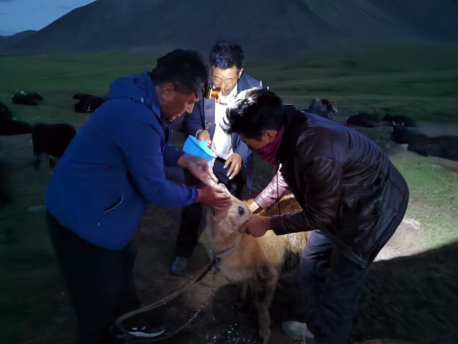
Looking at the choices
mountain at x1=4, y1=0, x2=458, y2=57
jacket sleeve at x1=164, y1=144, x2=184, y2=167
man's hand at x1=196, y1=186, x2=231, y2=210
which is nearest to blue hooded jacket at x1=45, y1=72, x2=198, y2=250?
man's hand at x1=196, y1=186, x2=231, y2=210

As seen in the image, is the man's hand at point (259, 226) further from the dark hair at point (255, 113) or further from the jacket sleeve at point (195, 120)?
the jacket sleeve at point (195, 120)

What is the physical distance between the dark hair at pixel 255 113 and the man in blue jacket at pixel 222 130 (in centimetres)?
91

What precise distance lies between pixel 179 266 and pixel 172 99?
83.4 inches

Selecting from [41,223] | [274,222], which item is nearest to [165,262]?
[41,223]

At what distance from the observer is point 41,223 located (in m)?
4.12

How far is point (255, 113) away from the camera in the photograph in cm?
152

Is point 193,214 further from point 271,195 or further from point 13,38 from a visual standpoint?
point 13,38

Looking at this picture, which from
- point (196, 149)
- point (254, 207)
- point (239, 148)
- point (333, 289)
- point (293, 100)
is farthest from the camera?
point (293, 100)

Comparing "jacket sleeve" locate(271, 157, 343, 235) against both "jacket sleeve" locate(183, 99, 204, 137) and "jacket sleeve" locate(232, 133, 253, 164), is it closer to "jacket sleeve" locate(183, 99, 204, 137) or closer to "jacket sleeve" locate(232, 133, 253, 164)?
"jacket sleeve" locate(232, 133, 253, 164)

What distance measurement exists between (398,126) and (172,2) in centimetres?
423

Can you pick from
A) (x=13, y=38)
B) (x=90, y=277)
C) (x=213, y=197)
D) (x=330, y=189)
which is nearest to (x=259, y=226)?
(x=213, y=197)

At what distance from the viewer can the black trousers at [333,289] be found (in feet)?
6.24

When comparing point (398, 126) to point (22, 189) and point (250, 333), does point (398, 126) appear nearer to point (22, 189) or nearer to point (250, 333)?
point (250, 333)

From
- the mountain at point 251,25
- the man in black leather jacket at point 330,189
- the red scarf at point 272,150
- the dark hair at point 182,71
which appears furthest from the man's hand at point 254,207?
the mountain at point 251,25
